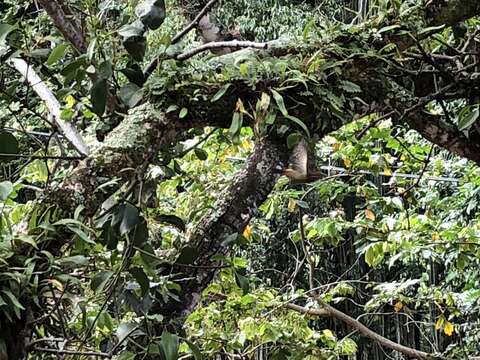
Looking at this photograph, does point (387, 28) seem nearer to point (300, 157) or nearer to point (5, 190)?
point (300, 157)

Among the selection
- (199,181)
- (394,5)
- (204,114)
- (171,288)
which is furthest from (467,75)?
(199,181)

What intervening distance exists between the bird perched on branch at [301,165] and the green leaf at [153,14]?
247 millimetres

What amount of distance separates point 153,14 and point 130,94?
10 centimetres

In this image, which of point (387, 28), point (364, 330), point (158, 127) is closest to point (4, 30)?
point (158, 127)

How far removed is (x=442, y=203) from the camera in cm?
236

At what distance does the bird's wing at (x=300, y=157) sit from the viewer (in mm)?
746

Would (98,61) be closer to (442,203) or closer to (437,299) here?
(437,299)

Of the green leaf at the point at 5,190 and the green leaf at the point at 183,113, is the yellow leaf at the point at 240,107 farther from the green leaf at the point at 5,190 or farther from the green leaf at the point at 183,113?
the green leaf at the point at 5,190

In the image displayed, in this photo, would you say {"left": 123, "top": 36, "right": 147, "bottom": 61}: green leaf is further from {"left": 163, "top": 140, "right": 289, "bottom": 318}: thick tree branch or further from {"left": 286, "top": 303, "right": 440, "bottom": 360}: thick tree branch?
{"left": 286, "top": 303, "right": 440, "bottom": 360}: thick tree branch

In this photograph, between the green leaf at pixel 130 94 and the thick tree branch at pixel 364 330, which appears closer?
the green leaf at pixel 130 94

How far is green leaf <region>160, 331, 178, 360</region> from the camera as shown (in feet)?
1.94

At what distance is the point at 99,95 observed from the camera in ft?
1.93

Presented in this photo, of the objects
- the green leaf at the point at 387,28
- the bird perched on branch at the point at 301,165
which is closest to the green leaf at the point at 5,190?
the bird perched on branch at the point at 301,165

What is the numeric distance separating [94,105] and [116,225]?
12 centimetres
